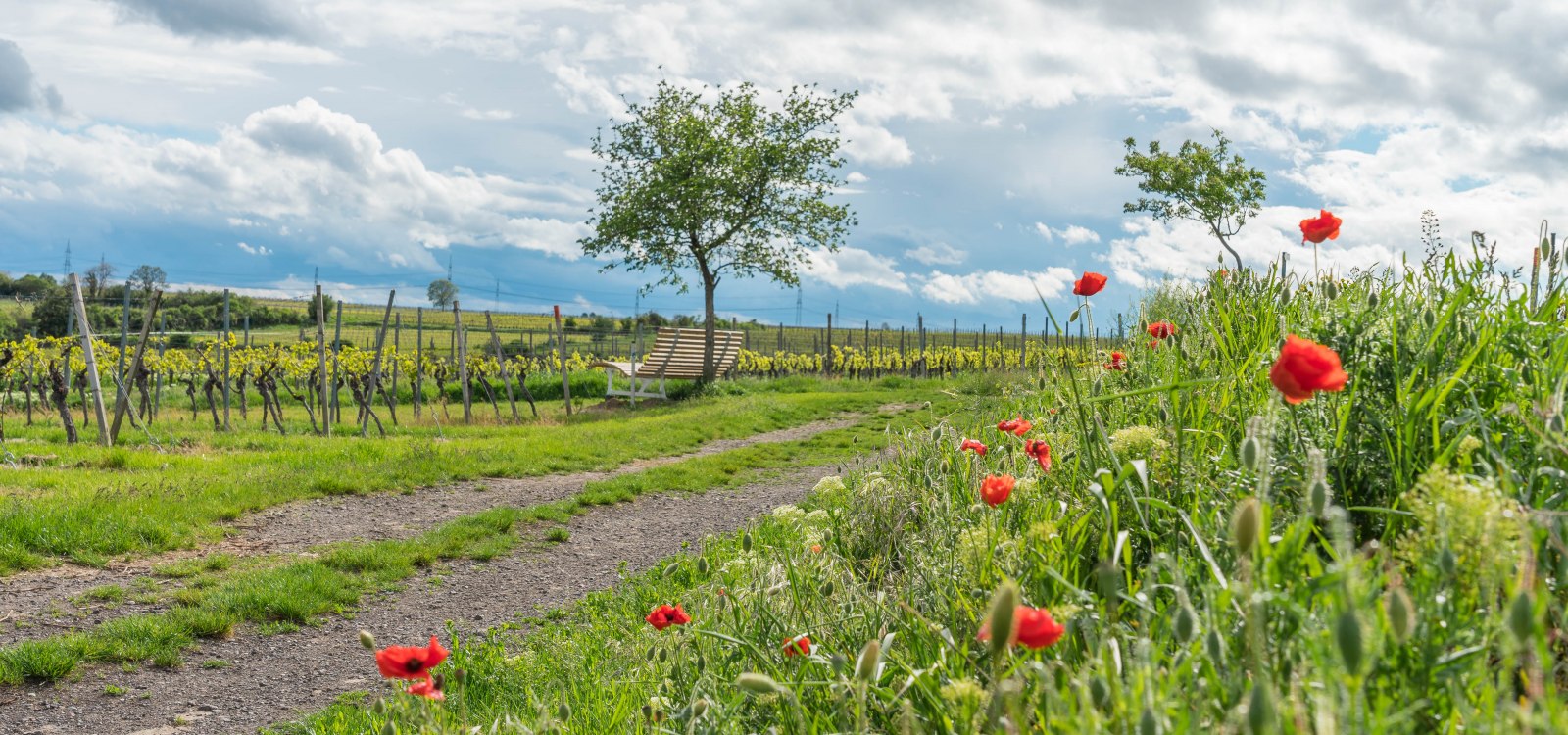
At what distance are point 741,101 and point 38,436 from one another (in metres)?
14.3

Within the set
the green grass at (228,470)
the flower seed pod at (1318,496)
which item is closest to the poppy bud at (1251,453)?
the flower seed pod at (1318,496)

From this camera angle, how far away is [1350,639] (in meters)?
0.87

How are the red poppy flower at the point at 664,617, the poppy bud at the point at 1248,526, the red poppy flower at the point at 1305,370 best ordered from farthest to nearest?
the red poppy flower at the point at 664,617
the red poppy flower at the point at 1305,370
the poppy bud at the point at 1248,526

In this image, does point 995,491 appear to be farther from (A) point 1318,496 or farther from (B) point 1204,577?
(A) point 1318,496

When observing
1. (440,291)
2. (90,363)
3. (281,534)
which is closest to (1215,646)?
(281,534)

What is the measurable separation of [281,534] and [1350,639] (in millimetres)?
6957

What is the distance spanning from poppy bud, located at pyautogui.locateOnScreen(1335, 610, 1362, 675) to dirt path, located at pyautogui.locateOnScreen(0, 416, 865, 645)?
17.9 ft

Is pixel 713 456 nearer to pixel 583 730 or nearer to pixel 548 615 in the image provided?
pixel 548 615

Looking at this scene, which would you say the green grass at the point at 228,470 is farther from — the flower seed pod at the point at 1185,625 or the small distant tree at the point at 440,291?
the small distant tree at the point at 440,291

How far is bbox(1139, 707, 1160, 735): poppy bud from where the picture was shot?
0.96 metres

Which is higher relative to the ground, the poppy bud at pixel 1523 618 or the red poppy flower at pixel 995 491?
the poppy bud at pixel 1523 618

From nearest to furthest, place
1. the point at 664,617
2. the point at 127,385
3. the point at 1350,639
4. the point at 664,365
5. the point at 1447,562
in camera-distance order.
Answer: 1. the point at 1350,639
2. the point at 1447,562
3. the point at 664,617
4. the point at 127,385
5. the point at 664,365

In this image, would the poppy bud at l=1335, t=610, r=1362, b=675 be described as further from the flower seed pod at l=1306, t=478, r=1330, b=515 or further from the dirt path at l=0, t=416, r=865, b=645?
the dirt path at l=0, t=416, r=865, b=645

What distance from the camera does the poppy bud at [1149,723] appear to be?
956 mm
